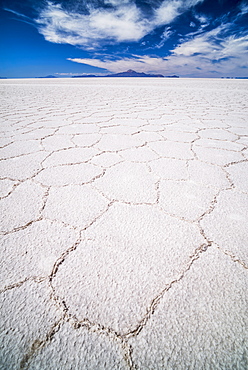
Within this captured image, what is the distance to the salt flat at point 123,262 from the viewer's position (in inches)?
15.8

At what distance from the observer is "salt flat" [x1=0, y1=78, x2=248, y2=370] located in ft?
1.31

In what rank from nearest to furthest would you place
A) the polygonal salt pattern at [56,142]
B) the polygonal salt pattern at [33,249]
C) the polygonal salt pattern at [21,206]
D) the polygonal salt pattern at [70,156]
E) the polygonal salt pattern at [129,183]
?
the polygonal salt pattern at [33,249] < the polygonal salt pattern at [21,206] < the polygonal salt pattern at [129,183] < the polygonal salt pattern at [70,156] < the polygonal salt pattern at [56,142]

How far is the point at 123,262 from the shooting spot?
0.58 m

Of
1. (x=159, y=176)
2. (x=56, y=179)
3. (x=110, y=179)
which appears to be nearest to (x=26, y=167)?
(x=56, y=179)

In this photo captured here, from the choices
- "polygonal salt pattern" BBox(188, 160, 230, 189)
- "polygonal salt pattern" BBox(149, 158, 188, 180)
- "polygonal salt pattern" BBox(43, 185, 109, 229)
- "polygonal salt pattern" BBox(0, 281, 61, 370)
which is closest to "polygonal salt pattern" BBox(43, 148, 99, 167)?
"polygonal salt pattern" BBox(43, 185, 109, 229)

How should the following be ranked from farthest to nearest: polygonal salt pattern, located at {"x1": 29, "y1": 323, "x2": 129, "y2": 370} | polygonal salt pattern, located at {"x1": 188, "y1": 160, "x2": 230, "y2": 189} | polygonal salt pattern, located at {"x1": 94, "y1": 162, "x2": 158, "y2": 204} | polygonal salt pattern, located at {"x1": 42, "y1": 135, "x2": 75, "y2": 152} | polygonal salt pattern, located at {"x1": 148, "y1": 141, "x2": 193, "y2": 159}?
polygonal salt pattern, located at {"x1": 42, "y1": 135, "x2": 75, "y2": 152} → polygonal salt pattern, located at {"x1": 148, "y1": 141, "x2": 193, "y2": 159} → polygonal salt pattern, located at {"x1": 188, "y1": 160, "x2": 230, "y2": 189} → polygonal salt pattern, located at {"x1": 94, "y1": 162, "x2": 158, "y2": 204} → polygonal salt pattern, located at {"x1": 29, "y1": 323, "x2": 129, "y2": 370}

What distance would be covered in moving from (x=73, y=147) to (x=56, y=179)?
0.51 metres

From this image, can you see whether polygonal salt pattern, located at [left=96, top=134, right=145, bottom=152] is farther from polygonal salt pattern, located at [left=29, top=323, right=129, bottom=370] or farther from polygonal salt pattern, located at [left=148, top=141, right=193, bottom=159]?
polygonal salt pattern, located at [left=29, top=323, right=129, bottom=370]

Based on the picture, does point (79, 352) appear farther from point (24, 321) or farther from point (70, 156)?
point (70, 156)

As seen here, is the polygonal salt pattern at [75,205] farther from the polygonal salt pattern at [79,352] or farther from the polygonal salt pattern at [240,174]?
the polygonal salt pattern at [240,174]

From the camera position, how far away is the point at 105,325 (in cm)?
43

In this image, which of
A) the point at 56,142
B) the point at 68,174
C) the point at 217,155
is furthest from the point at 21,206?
the point at 217,155

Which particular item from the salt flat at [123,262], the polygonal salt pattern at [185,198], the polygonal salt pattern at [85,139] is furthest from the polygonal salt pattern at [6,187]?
the polygonal salt pattern at [185,198]

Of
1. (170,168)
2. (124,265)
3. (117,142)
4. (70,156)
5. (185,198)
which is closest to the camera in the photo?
(124,265)
